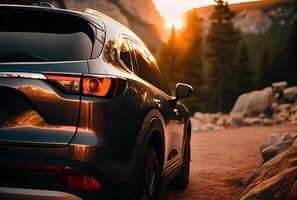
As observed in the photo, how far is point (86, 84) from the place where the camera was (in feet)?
10.8

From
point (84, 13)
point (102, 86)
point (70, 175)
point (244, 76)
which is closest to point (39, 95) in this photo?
point (102, 86)

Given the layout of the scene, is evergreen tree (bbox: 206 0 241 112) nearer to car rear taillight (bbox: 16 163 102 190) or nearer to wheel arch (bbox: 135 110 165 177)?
wheel arch (bbox: 135 110 165 177)

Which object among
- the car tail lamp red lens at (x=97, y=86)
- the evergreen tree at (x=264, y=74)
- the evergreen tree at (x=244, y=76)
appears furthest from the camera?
the evergreen tree at (x=264, y=74)

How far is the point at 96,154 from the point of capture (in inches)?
130

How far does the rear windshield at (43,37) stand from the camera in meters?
Answer: 3.38

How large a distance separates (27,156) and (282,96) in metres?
41.7

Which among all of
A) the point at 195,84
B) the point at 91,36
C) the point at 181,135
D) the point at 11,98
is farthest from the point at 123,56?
the point at 195,84

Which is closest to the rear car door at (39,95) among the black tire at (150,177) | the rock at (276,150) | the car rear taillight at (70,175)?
the car rear taillight at (70,175)

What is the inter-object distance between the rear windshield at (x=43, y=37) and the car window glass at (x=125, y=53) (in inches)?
20.5

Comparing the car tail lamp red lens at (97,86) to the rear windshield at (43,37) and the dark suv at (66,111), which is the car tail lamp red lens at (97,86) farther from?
the rear windshield at (43,37)

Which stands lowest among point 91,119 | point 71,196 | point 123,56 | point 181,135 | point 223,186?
point 223,186

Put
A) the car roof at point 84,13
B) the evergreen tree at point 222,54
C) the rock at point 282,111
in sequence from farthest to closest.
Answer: the evergreen tree at point 222,54 → the rock at point 282,111 → the car roof at point 84,13

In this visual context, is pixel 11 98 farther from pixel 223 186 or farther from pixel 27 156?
pixel 223 186

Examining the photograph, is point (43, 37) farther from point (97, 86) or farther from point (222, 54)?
point (222, 54)
